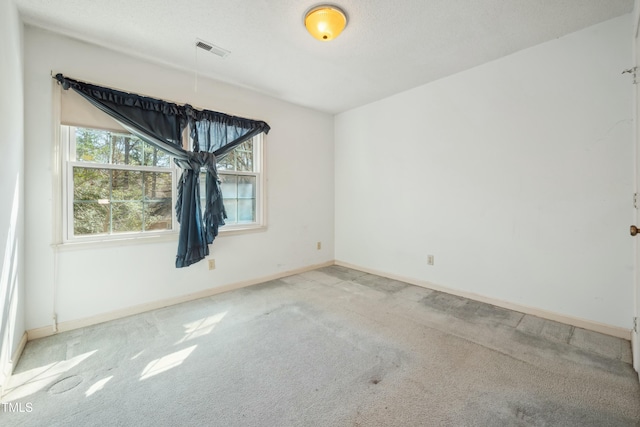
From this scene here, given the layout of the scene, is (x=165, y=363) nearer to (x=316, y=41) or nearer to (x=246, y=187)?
(x=246, y=187)

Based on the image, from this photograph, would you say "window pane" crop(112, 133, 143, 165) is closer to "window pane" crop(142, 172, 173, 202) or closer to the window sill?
"window pane" crop(142, 172, 173, 202)

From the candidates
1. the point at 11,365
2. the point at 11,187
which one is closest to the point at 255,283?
the point at 11,365

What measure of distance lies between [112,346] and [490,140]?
3.88 m

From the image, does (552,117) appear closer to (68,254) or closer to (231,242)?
(231,242)

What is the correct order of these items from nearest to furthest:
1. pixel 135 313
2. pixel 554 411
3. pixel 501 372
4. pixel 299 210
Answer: pixel 554 411
pixel 501 372
pixel 135 313
pixel 299 210

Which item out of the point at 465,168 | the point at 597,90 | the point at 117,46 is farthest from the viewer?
the point at 465,168

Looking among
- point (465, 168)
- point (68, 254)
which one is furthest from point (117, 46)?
point (465, 168)

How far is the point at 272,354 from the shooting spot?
1.99 m

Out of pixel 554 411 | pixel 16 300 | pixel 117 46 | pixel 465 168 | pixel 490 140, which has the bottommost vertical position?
pixel 554 411

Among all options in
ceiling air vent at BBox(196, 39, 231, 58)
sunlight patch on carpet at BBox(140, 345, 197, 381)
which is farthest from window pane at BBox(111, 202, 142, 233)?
ceiling air vent at BBox(196, 39, 231, 58)

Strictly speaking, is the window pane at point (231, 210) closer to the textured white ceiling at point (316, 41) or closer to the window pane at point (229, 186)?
the window pane at point (229, 186)

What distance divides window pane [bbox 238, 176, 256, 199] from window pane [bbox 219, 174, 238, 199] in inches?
2.2

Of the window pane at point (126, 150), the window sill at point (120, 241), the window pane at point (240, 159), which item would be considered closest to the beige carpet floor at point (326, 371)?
the window sill at point (120, 241)

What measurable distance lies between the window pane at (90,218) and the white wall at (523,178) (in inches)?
126
